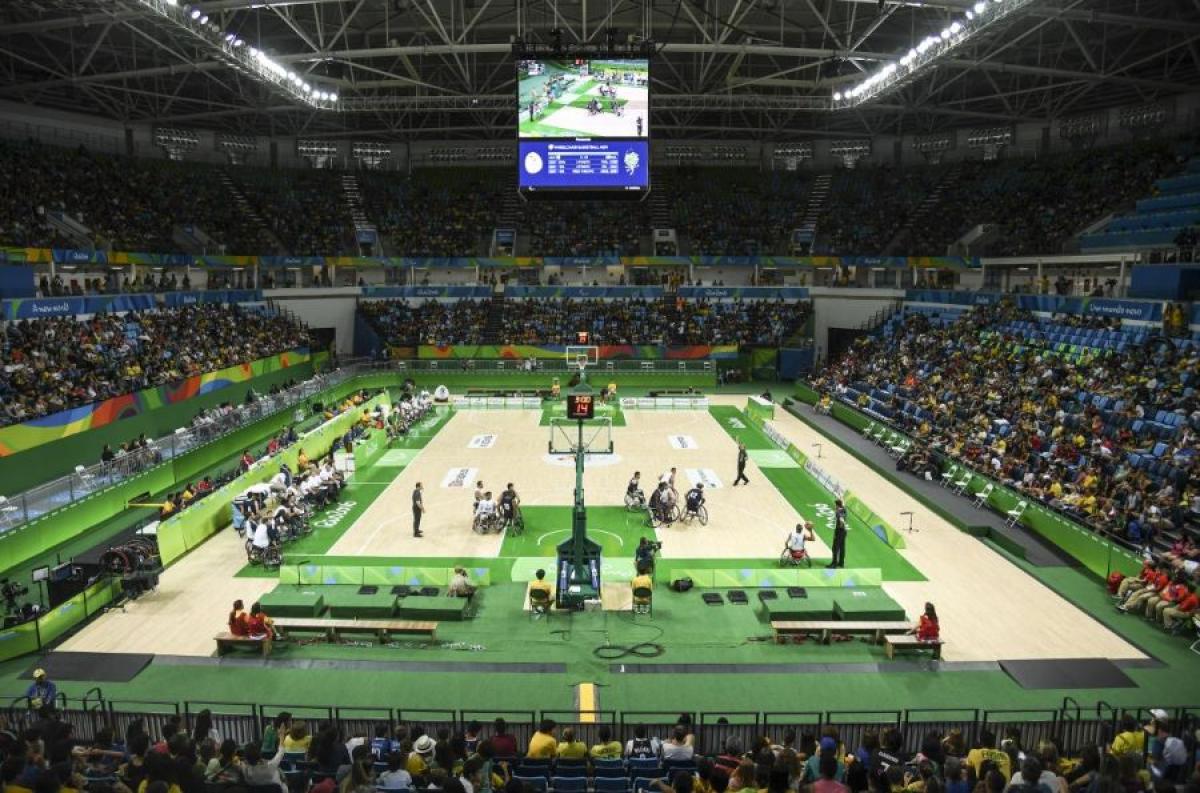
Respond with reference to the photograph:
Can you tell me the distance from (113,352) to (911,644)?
32068mm

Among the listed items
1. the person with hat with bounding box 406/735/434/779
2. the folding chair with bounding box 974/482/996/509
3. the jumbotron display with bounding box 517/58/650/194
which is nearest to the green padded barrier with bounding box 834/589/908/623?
the folding chair with bounding box 974/482/996/509

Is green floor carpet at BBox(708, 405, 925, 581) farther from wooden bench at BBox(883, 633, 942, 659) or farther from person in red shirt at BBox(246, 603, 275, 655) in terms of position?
person in red shirt at BBox(246, 603, 275, 655)

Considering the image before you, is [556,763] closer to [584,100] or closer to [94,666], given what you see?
[94,666]

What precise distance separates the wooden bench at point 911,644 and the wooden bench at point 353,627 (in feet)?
28.9

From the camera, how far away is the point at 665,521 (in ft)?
81.6

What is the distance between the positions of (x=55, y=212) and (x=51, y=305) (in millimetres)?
12611

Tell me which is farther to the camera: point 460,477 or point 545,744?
point 460,477

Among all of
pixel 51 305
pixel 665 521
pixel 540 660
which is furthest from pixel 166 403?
pixel 540 660

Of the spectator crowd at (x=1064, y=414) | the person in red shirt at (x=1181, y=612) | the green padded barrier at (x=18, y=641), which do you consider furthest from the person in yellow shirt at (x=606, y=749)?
the spectator crowd at (x=1064, y=414)

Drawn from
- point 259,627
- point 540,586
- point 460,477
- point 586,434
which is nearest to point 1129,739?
point 540,586

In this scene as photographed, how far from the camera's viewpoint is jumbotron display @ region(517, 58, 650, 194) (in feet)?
96.0

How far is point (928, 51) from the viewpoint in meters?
35.2

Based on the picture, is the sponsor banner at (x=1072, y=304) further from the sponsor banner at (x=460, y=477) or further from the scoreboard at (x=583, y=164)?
A: the sponsor banner at (x=460, y=477)

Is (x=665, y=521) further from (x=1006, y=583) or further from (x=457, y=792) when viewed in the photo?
(x=457, y=792)
